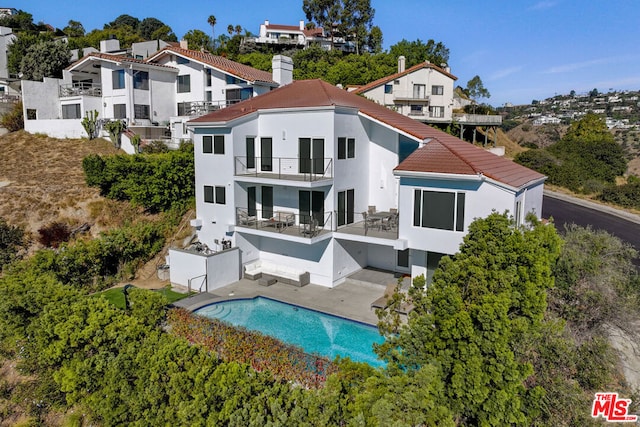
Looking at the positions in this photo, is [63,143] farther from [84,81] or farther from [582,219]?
[582,219]

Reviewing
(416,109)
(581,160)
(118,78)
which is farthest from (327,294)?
(581,160)

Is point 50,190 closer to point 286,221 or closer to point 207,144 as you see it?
point 207,144

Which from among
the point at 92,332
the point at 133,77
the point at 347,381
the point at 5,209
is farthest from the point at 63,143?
the point at 347,381

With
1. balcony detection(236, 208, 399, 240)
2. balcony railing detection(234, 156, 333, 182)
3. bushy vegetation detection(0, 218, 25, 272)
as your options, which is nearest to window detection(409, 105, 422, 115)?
balcony detection(236, 208, 399, 240)

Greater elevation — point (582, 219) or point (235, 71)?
point (235, 71)

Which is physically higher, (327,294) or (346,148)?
(346,148)

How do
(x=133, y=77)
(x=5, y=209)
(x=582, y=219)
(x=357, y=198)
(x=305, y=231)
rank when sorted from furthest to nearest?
(x=133, y=77) → (x=582, y=219) → (x=5, y=209) → (x=357, y=198) → (x=305, y=231)

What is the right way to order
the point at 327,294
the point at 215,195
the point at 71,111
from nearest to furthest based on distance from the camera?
the point at 327,294 < the point at 215,195 < the point at 71,111

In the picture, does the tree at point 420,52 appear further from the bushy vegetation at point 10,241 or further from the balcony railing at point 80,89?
the bushy vegetation at point 10,241
